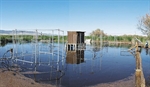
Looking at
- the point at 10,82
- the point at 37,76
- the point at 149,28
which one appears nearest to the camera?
the point at 10,82

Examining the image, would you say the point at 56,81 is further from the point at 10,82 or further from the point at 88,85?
the point at 10,82

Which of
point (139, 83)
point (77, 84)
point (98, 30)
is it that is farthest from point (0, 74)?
point (98, 30)

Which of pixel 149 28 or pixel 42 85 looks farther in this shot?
pixel 149 28

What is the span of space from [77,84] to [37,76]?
4.95 ft

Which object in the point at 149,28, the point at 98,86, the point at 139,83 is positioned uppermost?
the point at 149,28

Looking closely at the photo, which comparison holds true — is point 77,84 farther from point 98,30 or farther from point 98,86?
point 98,30

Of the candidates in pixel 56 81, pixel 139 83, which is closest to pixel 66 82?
pixel 56 81

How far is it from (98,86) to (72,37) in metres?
12.9

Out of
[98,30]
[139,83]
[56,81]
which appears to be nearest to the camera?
[139,83]

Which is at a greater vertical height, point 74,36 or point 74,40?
point 74,36

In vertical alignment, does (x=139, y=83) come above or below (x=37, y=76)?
above

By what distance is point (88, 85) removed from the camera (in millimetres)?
5082

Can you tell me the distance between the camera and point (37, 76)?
590 cm

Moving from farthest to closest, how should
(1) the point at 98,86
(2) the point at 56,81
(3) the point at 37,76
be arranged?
(3) the point at 37,76, (2) the point at 56,81, (1) the point at 98,86
